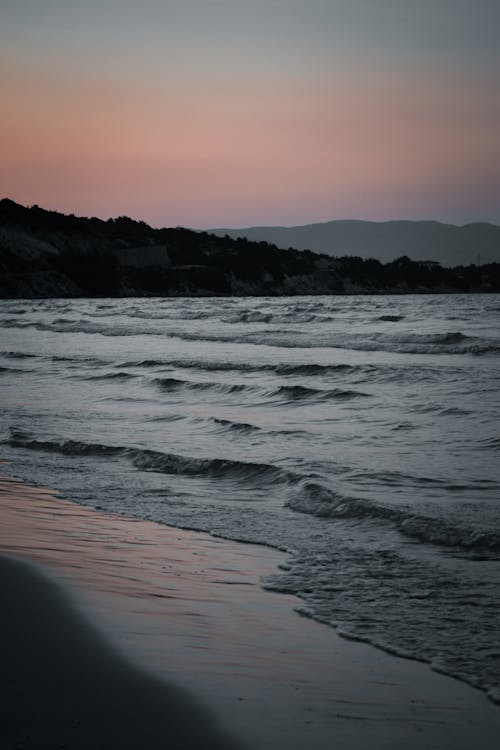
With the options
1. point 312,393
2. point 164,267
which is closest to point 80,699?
point 312,393

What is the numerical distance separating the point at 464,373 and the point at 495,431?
8605 millimetres

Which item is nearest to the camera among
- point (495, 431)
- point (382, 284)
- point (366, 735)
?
point (366, 735)

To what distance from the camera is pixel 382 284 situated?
17612cm

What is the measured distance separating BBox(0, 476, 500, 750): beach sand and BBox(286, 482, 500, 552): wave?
4.82ft

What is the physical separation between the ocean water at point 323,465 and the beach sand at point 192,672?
30 centimetres

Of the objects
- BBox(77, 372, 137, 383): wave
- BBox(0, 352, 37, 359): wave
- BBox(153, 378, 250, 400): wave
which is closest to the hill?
BBox(0, 352, 37, 359): wave

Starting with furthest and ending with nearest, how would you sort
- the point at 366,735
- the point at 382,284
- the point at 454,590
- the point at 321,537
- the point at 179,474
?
the point at 382,284, the point at 179,474, the point at 321,537, the point at 454,590, the point at 366,735

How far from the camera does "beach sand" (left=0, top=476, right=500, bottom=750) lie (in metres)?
3.70

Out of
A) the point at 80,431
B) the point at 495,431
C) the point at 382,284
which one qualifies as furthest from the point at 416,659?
the point at 382,284

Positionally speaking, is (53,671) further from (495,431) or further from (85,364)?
(85,364)

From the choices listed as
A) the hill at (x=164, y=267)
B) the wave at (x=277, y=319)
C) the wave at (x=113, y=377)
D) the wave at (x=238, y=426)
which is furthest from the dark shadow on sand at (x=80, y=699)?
the hill at (x=164, y=267)

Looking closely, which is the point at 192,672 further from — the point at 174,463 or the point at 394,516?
the point at 174,463

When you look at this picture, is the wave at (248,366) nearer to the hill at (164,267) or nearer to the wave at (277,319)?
the wave at (277,319)

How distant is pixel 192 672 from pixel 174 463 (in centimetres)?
659
